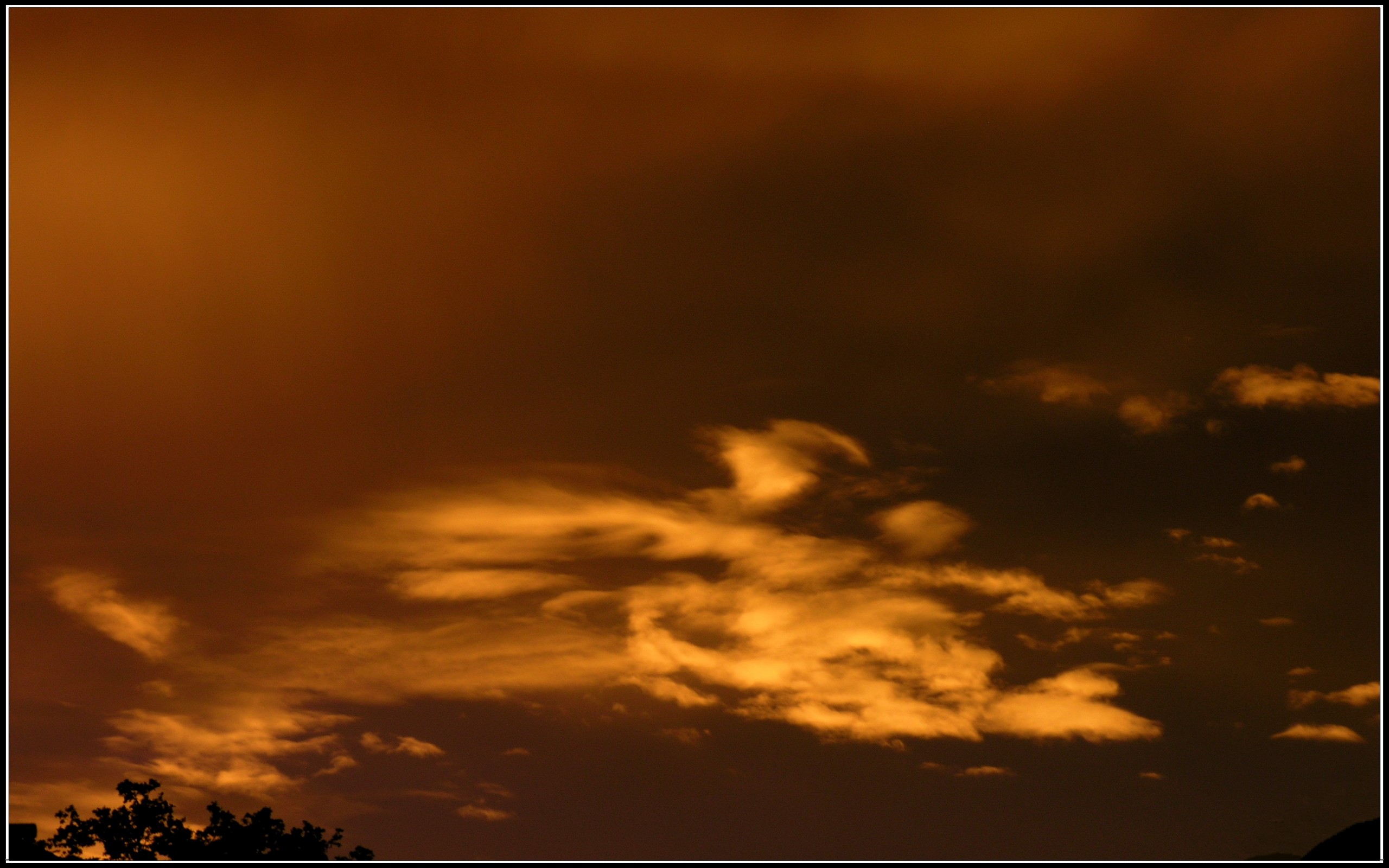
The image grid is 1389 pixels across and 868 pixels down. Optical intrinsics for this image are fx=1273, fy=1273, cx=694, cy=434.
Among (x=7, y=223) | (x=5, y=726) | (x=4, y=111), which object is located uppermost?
(x=4, y=111)

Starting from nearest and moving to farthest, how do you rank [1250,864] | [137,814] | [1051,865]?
1. [1250,864]
2. [1051,865]
3. [137,814]

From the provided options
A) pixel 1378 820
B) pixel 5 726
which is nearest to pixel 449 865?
pixel 5 726

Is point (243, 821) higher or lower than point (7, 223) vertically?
lower

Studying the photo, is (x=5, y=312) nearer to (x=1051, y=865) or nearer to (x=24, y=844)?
(x=24, y=844)

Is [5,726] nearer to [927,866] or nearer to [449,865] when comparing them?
[449,865]

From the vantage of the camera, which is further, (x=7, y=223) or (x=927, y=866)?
(x=7, y=223)

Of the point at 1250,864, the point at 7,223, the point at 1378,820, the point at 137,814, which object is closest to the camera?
the point at 1250,864

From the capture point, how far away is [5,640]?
126ft

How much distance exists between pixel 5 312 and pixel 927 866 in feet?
100

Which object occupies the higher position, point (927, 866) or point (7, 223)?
point (7, 223)

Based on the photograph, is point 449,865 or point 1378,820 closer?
point 449,865

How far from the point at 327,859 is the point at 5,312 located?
25.7 meters

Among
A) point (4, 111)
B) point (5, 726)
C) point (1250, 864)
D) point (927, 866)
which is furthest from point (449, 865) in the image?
point (4, 111)

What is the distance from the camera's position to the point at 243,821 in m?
51.1
